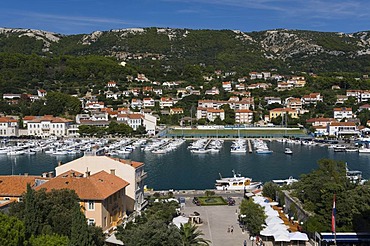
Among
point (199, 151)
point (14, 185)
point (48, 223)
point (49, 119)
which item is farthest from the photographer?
Result: point (49, 119)

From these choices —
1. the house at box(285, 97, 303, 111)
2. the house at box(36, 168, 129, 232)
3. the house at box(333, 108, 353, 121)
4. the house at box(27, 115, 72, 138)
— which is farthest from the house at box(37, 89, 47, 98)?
the house at box(36, 168, 129, 232)

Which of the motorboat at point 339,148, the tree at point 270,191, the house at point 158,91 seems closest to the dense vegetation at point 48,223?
the tree at point 270,191

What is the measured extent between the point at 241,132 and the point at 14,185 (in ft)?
135

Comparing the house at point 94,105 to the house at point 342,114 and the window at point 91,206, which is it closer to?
the house at point 342,114

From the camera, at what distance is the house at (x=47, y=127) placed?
5431 centimetres

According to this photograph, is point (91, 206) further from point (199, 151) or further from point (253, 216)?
point (199, 151)

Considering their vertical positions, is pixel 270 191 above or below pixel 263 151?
above

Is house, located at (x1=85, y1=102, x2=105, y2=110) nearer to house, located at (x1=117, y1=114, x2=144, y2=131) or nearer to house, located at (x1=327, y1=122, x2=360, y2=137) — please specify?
house, located at (x1=117, y1=114, x2=144, y2=131)

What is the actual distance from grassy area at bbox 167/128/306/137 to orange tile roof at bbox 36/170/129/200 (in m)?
36.9

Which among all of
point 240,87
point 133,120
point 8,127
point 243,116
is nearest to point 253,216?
point 133,120

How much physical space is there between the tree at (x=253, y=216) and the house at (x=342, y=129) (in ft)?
126

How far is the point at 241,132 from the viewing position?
55.4 meters

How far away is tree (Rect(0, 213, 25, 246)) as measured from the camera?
9836 millimetres

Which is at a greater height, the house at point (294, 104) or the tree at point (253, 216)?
the house at point (294, 104)
